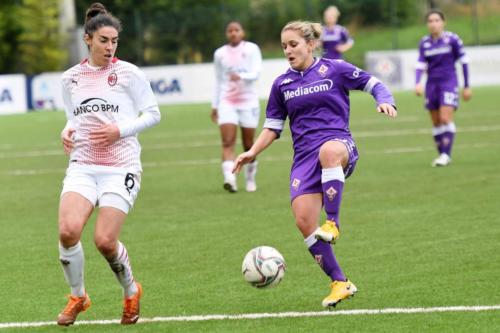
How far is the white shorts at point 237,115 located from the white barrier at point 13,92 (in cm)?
2409

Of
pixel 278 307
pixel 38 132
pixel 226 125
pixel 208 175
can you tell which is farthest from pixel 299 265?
pixel 38 132

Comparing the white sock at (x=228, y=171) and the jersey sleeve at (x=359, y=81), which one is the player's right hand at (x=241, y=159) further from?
the white sock at (x=228, y=171)

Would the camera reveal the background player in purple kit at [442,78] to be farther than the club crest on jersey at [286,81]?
Yes

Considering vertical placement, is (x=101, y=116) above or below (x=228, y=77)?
above

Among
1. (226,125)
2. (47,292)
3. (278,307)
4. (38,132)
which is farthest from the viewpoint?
(38,132)

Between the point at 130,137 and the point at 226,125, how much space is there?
789cm

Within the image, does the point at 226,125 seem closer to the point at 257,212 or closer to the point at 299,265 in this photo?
the point at 257,212

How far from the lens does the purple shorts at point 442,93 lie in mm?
18031

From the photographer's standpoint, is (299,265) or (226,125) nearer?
(299,265)

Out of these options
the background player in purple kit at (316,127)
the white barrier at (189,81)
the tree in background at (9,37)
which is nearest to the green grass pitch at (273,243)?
the background player in purple kit at (316,127)

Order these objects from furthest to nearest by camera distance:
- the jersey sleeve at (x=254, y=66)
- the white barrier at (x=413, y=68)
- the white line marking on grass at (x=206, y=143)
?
the white barrier at (x=413, y=68) < the white line marking on grass at (x=206, y=143) < the jersey sleeve at (x=254, y=66)

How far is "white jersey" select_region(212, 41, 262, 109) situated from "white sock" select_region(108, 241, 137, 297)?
8.20 meters

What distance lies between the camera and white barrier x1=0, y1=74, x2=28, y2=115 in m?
39.1

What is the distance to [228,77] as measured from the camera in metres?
16.1
